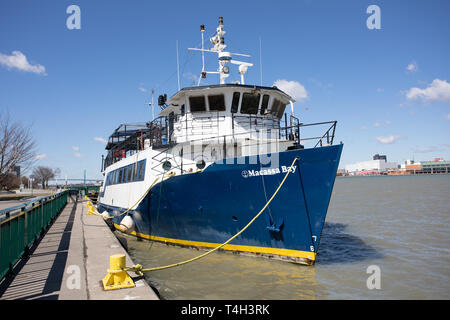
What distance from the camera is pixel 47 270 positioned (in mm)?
6633

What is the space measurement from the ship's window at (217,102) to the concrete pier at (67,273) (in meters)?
5.85

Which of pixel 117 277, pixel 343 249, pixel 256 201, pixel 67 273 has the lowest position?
pixel 343 249

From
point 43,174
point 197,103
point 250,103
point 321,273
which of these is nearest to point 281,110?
point 250,103

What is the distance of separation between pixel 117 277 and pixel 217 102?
758 centimetres

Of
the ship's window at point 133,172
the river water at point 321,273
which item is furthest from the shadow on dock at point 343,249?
the ship's window at point 133,172

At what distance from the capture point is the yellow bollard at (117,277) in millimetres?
5457

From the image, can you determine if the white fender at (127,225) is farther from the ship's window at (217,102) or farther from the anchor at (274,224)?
the anchor at (274,224)

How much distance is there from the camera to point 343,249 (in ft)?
39.3

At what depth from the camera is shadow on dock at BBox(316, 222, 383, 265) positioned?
34.4ft

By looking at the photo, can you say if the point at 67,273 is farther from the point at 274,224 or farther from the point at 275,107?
the point at 275,107

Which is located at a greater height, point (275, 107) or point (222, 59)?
point (222, 59)
